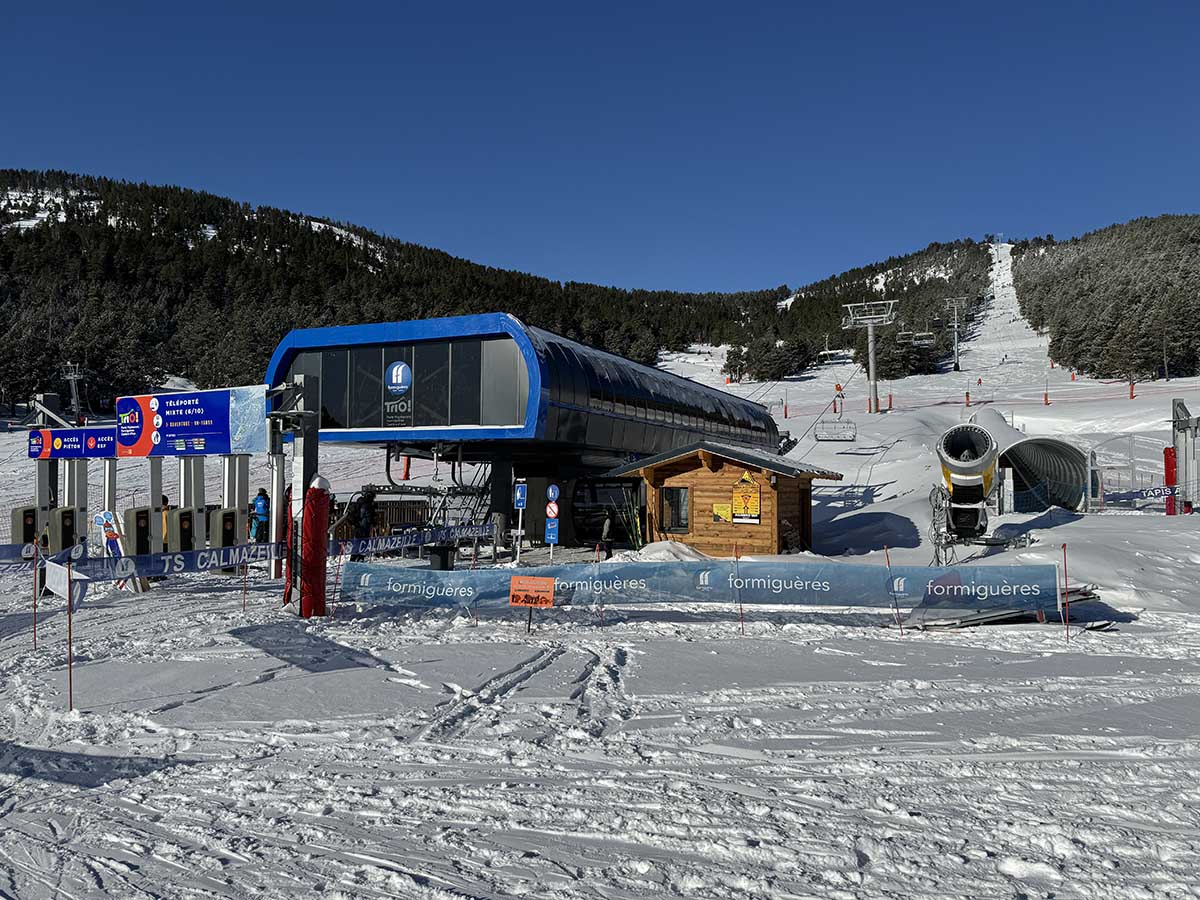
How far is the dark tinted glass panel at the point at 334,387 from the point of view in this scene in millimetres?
24688

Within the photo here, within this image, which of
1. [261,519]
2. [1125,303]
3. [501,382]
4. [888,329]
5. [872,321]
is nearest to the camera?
[261,519]

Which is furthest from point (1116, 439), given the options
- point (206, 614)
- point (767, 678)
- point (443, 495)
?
point (206, 614)

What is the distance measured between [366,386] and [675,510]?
996cm

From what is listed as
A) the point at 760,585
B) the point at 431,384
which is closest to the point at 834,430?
the point at 431,384

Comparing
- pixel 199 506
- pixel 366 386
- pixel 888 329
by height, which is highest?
pixel 888 329

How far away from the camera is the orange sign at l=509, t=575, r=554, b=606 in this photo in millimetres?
12109

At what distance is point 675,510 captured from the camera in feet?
73.0

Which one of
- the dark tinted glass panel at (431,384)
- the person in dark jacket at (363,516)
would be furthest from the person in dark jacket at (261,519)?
the dark tinted glass panel at (431,384)

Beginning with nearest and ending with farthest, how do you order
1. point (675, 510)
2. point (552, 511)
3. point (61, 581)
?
point (61, 581)
point (552, 511)
point (675, 510)

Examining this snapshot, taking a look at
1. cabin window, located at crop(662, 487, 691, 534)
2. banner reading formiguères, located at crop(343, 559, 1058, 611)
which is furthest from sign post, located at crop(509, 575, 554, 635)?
cabin window, located at crop(662, 487, 691, 534)

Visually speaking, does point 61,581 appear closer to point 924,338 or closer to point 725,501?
point 725,501

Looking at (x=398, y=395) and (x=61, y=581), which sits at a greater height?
(x=398, y=395)

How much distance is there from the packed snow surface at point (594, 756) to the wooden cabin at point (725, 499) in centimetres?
775

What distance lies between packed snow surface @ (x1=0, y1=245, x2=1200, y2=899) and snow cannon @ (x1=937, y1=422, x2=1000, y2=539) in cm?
755
